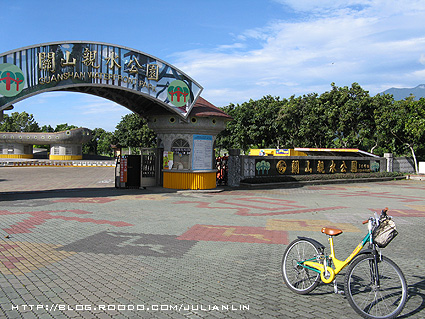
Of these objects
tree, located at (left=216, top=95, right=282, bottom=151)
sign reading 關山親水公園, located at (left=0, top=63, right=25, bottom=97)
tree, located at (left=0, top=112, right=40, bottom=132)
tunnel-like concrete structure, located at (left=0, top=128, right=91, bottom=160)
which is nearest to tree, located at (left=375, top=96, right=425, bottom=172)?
tree, located at (left=216, top=95, right=282, bottom=151)

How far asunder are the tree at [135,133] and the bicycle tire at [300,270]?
53723mm

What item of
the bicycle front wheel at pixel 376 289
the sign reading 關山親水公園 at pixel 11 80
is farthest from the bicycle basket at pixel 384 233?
the sign reading 關山親水公園 at pixel 11 80

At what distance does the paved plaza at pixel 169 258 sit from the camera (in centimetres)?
476

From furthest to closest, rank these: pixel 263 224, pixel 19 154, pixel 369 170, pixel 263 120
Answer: pixel 19 154 → pixel 263 120 → pixel 369 170 → pixel 263 224

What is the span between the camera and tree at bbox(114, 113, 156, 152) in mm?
58688

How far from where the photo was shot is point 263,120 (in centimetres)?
4366

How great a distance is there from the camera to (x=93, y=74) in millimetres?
15344

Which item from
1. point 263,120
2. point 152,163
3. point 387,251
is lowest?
point 387,251

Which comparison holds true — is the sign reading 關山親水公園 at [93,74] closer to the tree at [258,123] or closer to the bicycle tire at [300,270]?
the bicycle tire at [300,270]

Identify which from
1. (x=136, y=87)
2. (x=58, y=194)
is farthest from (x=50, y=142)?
(x=136, y=87)

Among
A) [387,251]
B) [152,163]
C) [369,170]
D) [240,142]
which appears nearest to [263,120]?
[240,142]

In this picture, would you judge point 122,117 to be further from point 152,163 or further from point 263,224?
point 263,224

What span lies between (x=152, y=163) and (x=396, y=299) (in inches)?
654

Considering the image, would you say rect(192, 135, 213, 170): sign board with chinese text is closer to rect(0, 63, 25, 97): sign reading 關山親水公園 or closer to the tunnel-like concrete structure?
rect(0, 63, 25, 97): sign reading 關山親水公園
